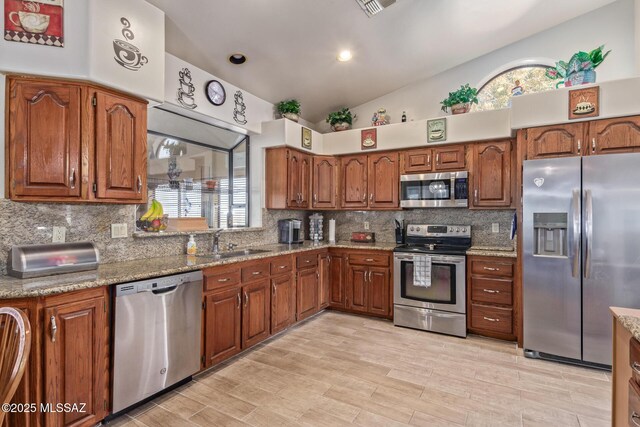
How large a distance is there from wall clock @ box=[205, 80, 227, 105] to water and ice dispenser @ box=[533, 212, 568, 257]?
3386 millimetres

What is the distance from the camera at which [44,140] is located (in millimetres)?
2037

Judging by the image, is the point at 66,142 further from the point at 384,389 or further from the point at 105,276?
the point at 384,389

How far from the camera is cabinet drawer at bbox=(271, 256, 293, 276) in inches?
131

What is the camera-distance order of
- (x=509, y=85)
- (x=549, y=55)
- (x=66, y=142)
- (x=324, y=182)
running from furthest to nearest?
(x=324, y=182) → (x=509, y=85) → (x=549, y=55) → (x=66, y=142)

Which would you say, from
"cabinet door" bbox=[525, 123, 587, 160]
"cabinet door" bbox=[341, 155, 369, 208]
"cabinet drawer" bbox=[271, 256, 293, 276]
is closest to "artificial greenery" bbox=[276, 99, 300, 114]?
"cabinet door" bbox=[341, 155, 369, 208]

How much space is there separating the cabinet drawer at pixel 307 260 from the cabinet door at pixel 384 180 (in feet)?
3.52

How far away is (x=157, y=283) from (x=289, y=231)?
2.21 m

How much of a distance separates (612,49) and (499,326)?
3.17m

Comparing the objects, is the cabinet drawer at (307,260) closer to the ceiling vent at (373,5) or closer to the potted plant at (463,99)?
the potted plant at (463,99)

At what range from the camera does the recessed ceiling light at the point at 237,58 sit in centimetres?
326

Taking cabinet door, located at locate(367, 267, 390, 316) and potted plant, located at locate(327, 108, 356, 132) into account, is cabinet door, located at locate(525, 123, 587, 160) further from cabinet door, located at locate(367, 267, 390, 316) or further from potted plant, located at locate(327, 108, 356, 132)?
potted plant, located at locate(327, 108, 356, 132)

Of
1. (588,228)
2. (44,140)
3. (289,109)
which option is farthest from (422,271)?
(44,140)

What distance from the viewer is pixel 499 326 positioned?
3.33 metres

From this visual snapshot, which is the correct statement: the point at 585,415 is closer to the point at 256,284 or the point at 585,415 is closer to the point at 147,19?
the point at 256,284
